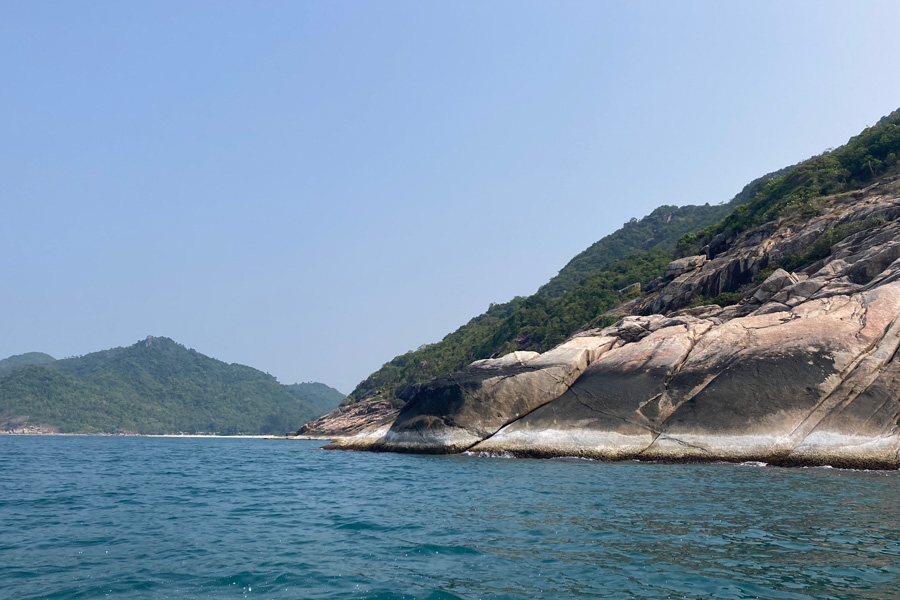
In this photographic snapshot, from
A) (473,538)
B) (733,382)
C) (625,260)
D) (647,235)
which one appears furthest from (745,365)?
(647,235)

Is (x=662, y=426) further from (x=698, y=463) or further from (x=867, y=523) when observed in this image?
(x=867, y=523)

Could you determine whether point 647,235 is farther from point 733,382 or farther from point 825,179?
point 733,382

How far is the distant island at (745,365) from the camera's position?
23.5 meters

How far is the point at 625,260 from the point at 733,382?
6915 cm

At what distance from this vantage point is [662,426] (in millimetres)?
26625

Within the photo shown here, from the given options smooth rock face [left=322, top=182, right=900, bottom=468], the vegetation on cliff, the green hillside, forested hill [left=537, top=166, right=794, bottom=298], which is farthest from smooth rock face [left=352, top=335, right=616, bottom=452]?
forested hill [left=537, top=166, right=794, bottom=298]

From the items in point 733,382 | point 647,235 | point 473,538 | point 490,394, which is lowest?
point 473,538

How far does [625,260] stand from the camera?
92.4 m

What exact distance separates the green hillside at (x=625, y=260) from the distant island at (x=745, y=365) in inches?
15.4

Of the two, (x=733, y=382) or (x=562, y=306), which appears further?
(x=562, y=306)

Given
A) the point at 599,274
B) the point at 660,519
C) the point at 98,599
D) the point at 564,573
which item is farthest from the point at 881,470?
the point at 599,274

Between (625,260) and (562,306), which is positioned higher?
(625,260)

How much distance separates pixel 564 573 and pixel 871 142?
55848 mm

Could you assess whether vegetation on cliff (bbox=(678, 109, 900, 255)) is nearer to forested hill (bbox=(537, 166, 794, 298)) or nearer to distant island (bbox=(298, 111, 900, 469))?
distant island (bbox=(298, 111, 900, 469))
